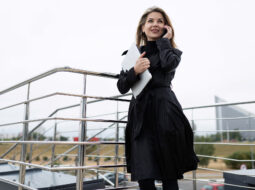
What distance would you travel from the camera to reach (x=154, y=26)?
134cm

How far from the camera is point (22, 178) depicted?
161cm

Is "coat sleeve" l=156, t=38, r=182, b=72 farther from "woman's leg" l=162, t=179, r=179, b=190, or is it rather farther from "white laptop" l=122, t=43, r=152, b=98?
"woman's leg" l=162, t=179, r=179, b=190

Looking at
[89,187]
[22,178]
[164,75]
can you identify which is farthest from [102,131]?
[164,75]

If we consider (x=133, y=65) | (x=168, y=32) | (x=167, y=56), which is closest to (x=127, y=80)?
(x=133, y=65)

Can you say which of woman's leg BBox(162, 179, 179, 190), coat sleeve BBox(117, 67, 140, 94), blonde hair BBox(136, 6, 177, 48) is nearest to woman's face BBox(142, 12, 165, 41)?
blonde hair BBox(136, 6, 177, 48)

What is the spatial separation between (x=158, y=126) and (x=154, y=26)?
0.59 m

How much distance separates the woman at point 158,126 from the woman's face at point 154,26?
0.17 feet

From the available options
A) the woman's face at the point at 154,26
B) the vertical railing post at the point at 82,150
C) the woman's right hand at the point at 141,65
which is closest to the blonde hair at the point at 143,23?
the woman's face at the point at 154,26

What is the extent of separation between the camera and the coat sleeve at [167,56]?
115 cm

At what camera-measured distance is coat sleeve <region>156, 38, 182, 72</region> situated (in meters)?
1.15

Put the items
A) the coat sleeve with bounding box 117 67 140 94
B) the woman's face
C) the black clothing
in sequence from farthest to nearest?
the woman's face < the coat sleeve with bounding box 117 67 140 94 < the black clothing

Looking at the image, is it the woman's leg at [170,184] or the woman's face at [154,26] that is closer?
the woman's leg at [170,184]

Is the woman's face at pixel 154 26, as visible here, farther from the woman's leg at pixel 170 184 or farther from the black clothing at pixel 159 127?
the woman's leg at pixel 170 184

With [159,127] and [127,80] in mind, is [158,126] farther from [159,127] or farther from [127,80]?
[127,80]
